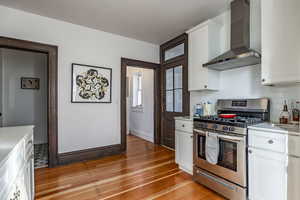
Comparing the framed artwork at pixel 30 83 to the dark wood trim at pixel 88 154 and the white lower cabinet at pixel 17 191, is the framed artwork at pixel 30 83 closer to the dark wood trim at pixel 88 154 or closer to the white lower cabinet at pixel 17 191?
the dark wood trim at pixel 88 154

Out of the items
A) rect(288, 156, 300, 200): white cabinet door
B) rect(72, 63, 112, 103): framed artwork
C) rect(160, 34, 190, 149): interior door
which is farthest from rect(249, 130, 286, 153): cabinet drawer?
rect(72, 63, 112, 103): framed artwork

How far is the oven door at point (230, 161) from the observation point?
1703 mm

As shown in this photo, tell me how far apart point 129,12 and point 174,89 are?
189 cm

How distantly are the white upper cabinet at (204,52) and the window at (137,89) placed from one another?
2426mm

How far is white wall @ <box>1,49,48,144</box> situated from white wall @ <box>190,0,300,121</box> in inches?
170

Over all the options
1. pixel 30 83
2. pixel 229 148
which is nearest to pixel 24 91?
pixel 30 83

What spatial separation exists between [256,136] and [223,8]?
2.06 m

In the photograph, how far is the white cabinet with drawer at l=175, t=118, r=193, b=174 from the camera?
2.42 m

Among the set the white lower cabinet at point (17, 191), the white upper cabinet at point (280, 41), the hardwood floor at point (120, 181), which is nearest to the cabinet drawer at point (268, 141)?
the white upper cabinet at point (280, 41)

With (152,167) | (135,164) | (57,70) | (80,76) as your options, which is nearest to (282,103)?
(152,167)

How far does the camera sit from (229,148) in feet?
6.08

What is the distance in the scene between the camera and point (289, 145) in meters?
1.40

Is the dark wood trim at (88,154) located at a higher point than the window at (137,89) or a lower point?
lower

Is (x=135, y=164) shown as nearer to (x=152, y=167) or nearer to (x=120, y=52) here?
(x=152, y=167)
